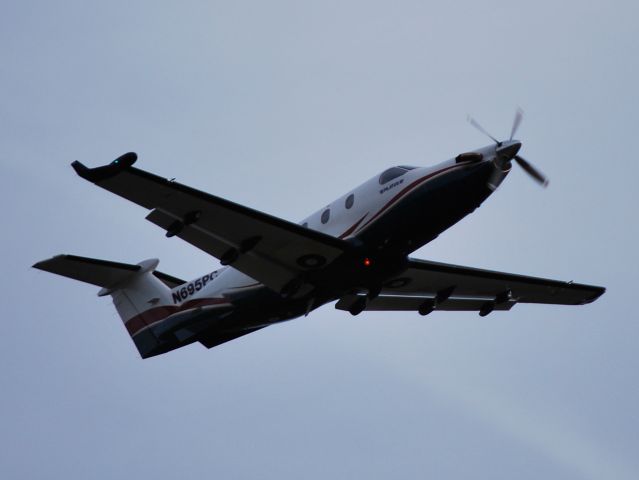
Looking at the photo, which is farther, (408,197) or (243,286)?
(243,286)

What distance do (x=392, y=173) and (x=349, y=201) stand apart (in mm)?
1408

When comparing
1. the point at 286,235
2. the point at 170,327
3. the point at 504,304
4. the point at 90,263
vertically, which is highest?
the point at 90,263

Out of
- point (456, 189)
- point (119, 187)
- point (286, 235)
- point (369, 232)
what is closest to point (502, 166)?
point (456, 189)

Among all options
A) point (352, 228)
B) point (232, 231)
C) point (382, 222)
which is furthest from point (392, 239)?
point (232, 231)

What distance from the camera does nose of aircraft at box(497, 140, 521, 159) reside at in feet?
81.3

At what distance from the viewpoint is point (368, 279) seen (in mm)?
26781

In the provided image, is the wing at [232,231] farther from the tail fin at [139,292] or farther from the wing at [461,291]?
the tail fin at [139,292]

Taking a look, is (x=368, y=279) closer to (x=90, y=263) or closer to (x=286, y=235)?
(x=286, y=235)

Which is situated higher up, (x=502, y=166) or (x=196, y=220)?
(x=196, y=220)

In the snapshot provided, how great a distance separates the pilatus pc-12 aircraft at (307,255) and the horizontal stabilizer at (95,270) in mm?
48

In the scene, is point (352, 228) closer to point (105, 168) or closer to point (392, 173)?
point (392, 173)

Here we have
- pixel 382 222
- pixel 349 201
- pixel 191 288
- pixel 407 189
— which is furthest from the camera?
pixel 191 288

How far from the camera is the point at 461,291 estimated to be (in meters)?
31.5

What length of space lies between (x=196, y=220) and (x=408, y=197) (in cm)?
549
